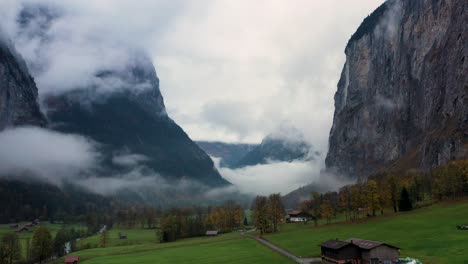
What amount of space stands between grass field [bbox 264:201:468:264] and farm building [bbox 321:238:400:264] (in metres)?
3.54

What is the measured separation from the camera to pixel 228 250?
116 m

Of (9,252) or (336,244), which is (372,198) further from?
(9,252)

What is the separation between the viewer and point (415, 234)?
97.1m

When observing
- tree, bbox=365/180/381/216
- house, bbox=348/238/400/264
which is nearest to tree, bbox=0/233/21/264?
house, bbox=348/238/400/264

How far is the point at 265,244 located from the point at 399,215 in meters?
42.3

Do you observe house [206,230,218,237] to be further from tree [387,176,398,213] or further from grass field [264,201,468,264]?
tree [387,176,398,213]

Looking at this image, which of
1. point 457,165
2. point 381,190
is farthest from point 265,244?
point 457,165

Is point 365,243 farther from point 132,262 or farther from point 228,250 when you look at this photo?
point 132,262

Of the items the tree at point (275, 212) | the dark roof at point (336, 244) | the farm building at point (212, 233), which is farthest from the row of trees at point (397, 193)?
the dark roof at point (336, 244)

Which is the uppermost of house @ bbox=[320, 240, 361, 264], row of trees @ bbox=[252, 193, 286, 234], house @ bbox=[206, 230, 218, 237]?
row of trees @ bbox=[252, 193, 286, 234]

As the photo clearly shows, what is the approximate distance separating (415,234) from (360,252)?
21.0 m

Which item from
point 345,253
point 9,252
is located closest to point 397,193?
point 345,253

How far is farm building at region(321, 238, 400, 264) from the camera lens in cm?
7812

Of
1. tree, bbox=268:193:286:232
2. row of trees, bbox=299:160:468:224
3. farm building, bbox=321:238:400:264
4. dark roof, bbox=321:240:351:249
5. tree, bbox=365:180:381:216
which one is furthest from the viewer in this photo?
tree, bbox=268:193:286:232
